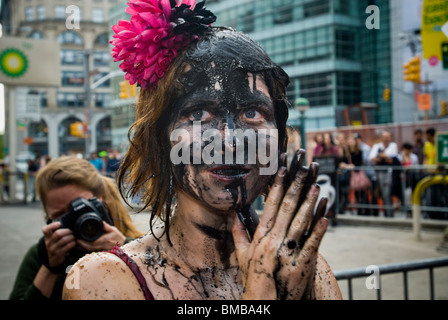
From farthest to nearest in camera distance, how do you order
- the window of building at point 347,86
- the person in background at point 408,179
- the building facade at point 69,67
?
1. the window of building at point 347,86
2. the person in background at point 408,179
3. the building facade at point 69,67

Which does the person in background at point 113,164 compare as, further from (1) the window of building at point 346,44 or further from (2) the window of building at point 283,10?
(2) the window of building at point 283,10

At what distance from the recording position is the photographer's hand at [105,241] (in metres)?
1.99

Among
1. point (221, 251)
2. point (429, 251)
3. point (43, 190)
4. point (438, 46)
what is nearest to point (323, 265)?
point (221, 251)

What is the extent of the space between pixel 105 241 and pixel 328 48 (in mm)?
28969

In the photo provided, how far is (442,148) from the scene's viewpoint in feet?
24.3

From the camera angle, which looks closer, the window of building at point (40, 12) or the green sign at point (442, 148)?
the green sign at point (442, 148)

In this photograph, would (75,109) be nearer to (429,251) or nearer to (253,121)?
(429,251)

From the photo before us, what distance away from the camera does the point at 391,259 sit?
6.81 m

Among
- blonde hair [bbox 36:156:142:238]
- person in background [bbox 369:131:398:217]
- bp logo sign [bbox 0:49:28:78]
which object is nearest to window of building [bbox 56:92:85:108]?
person in background [bbox 369:131:398:217]

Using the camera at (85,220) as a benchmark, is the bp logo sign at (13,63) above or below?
above

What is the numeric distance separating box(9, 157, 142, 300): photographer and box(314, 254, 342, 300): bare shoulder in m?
0.99

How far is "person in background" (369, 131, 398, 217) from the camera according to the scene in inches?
393

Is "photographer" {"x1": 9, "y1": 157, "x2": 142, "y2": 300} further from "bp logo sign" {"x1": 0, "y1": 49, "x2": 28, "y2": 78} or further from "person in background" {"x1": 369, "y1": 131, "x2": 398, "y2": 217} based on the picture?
"person in background" {"x1": 369, "y1": 131, "x2": 398, "y2": 217}

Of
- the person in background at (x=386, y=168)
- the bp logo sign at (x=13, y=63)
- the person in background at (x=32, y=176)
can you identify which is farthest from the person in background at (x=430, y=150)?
the person in background at (x=32, y=176)
